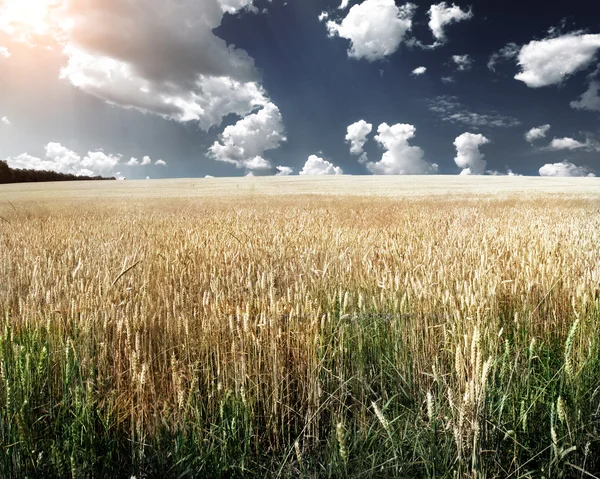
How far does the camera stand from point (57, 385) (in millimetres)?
2049

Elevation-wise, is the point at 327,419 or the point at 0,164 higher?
the point at 0,164

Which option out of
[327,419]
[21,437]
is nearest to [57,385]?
[21,437]

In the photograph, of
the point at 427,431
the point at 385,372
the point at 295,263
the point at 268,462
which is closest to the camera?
the point at 427,431

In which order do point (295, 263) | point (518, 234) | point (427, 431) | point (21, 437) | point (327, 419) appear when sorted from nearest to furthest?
point (21, 437) < point (427, 431) < point (327, 419) < point (295, 263) < point (518, 234)

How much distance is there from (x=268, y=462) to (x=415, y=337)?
3.28 ft

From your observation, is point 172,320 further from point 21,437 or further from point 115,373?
point 21,437

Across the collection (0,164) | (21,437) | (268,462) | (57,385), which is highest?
(0,164)

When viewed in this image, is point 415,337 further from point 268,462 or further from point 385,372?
point 268,462

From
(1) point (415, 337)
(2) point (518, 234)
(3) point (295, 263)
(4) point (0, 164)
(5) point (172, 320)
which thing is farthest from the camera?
(4) point (0, 164)

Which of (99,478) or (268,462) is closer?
(99,478)

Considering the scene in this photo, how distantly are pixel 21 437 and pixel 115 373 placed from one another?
80 centimetres

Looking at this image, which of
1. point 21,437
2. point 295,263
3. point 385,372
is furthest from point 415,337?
point 295,263

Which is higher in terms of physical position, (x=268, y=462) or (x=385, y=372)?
(x=385, y=372)

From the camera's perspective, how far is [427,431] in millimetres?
1588
